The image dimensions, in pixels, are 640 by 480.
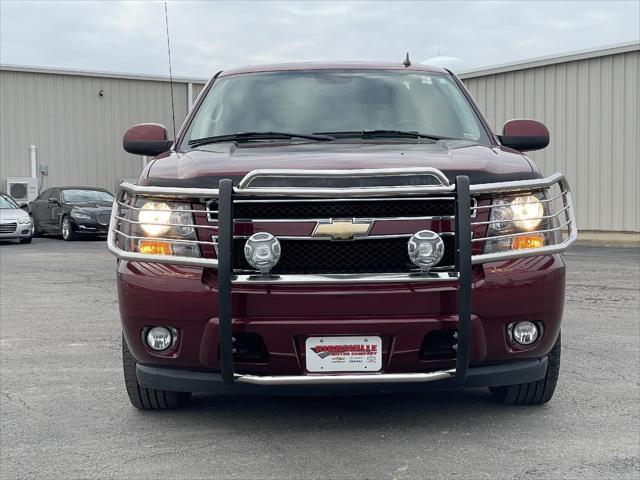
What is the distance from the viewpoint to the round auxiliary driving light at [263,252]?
340 centimetres

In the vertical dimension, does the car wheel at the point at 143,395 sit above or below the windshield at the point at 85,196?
below

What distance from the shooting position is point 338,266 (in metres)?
3.47

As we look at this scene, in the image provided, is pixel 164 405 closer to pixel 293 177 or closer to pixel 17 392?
pixel 17 392

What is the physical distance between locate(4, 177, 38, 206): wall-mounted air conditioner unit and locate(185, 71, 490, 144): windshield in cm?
2423

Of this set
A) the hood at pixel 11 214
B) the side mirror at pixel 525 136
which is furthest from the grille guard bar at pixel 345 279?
the hood at pixel 11 214

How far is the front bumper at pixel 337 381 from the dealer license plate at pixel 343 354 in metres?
0.04

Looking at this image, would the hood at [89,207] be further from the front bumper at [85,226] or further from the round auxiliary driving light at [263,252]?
the round auxiliary driving light at [263,252]

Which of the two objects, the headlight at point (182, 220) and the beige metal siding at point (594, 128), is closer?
the headlight at point (182, 220)

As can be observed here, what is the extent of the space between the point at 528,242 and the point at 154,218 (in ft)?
5.35

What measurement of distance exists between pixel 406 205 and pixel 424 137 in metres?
1.18

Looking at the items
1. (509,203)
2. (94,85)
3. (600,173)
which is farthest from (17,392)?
(94,85)

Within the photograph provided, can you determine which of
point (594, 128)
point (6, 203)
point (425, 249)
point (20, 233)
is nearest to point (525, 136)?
point (425, 249)

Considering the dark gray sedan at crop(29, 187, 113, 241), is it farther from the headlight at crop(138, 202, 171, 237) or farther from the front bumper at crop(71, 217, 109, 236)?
the headlight at crop(138, 202, 171, 237)

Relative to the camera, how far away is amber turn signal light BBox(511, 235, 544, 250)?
3.68 m
